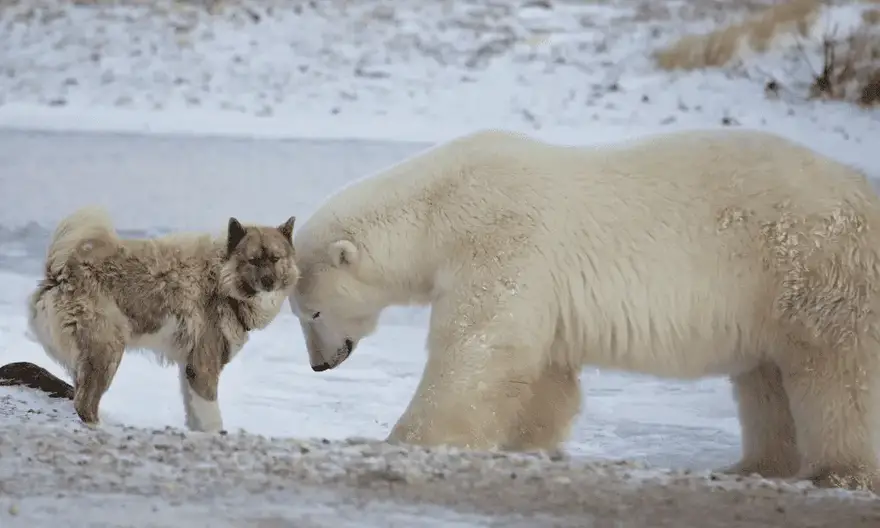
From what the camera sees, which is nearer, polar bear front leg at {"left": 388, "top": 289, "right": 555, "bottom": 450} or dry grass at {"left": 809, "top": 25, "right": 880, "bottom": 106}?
polar bear front leg at {"left": 388, "top": 289, "right": 555, "bottom": 450}

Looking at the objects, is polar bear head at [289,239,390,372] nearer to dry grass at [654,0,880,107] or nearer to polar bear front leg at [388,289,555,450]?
polar bear front leg at [388,289,555,450]

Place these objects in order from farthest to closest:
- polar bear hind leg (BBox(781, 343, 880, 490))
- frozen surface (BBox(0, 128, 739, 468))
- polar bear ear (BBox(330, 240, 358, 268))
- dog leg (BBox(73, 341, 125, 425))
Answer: frozen surface (BBox(0, 128, 739, 468)) → polar bear ear (BBox(330, 240, 358, 268)) → dog leg (BBox(73, 341, 125, 425)) → polar bear hind leg (BBox(781, 343, 880, 490))

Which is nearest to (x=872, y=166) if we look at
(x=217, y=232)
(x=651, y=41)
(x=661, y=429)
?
(x=651, y=41)

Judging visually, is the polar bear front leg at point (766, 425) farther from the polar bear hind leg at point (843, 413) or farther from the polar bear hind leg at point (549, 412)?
the polar bear hind leg at point (549, 412)

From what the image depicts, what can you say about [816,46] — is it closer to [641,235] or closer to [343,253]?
[641,235]

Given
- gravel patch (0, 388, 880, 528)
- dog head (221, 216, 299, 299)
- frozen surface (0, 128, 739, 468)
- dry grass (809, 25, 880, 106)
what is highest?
dry grass (809, 25, 880, 106)

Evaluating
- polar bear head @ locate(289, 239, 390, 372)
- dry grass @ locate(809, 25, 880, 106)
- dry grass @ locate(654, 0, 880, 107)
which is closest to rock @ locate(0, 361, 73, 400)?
polar bear head @ locate(289, 239, 390, 372)

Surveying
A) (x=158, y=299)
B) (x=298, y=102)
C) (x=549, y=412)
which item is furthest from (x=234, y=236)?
(x=298, y=102)

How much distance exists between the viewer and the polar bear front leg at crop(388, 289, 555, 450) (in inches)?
135

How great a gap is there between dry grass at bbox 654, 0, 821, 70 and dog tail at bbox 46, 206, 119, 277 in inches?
170

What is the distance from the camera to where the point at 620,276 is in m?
3.63

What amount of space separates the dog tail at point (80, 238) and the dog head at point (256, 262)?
1.25ft

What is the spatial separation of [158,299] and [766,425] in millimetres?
1977

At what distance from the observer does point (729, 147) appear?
12.2 ft
